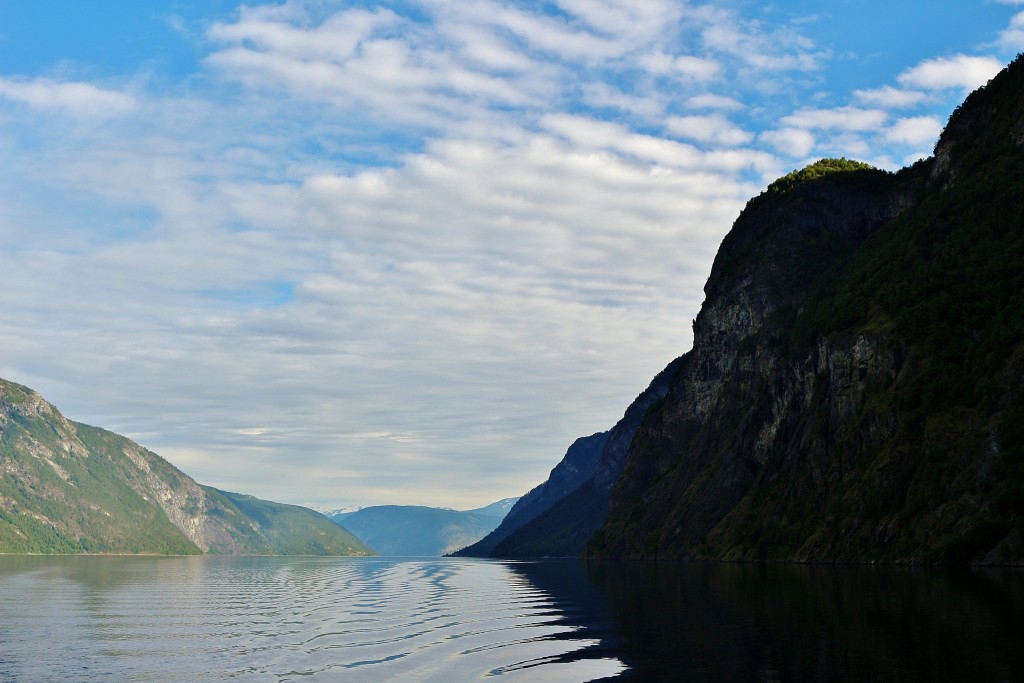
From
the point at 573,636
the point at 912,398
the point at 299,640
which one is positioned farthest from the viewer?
the point at 912,398

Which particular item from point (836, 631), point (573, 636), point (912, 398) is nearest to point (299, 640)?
point (573, 636)

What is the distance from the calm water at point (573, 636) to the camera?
3716 centimetres

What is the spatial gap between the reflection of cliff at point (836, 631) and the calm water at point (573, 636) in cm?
12

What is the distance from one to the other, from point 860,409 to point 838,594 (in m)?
82.2

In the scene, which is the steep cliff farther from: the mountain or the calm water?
the calm water

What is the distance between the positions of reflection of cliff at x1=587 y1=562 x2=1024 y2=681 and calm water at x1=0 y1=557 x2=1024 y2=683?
12 centimetres

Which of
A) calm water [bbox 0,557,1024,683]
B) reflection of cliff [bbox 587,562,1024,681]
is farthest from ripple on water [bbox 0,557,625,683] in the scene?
reflection of cliff [bbox 587,562,1024,681]

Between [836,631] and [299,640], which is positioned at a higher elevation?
[299,640]

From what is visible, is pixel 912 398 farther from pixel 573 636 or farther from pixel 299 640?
pixel 299 640

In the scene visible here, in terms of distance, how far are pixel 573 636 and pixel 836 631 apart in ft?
49.8

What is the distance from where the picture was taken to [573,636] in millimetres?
52938

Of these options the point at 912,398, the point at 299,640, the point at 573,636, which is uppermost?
the point at 912,398

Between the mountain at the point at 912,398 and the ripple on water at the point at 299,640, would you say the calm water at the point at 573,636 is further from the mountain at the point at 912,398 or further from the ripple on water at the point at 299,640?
the mountain at the point at 912,398

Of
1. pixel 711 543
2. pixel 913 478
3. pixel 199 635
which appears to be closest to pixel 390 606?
pixel 199 635
